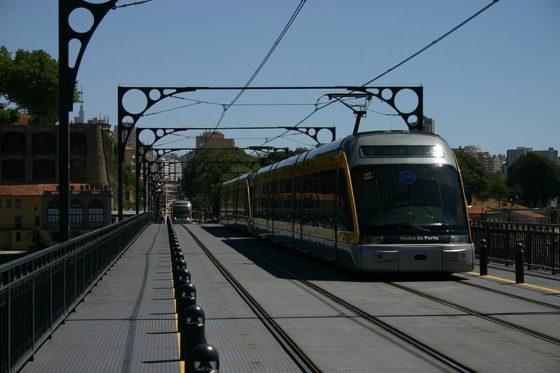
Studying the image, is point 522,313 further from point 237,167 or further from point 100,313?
point 237,167

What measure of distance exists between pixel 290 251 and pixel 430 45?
12349 mm

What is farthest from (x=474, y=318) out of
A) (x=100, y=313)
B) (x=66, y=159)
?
(x=66, y=159)

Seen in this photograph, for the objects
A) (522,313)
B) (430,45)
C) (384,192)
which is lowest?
(522,313)

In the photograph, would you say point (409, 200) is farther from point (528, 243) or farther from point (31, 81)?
point (31, 81)

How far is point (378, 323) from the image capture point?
10938mm

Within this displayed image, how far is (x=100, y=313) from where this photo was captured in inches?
466

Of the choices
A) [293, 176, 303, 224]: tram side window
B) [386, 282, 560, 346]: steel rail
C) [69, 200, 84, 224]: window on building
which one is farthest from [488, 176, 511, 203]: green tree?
[386, 282, 560, 346]: steel rail

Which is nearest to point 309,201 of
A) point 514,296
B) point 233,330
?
point 514,296

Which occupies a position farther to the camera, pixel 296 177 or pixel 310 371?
pixel 296 177

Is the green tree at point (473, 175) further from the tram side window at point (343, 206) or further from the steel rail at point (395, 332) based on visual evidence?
the steel rail at point (395, 332)

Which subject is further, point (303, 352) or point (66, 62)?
point (66, 62)

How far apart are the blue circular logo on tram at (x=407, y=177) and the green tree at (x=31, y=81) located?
113532 mm

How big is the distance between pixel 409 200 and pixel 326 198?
3.16 metres

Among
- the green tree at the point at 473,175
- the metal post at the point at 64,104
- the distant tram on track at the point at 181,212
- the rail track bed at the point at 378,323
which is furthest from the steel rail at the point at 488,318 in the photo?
the green tree at the point at 473,175
